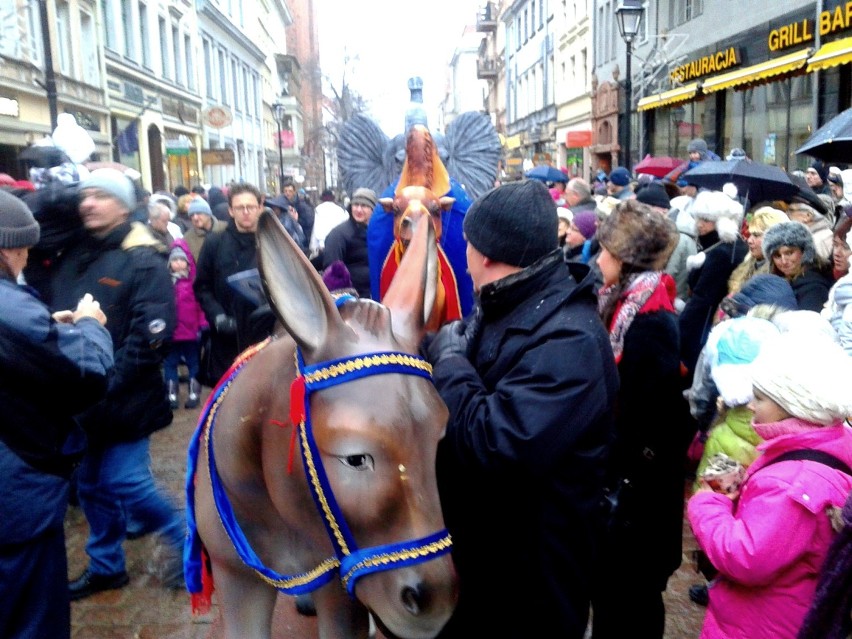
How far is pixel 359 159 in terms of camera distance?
5.07 metres

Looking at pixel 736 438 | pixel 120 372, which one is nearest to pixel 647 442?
pixel 736 438

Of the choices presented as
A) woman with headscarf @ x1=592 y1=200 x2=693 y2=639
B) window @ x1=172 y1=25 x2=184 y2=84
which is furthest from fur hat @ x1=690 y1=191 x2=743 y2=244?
window @ x1=172 y1=25 x2=184 y2=84

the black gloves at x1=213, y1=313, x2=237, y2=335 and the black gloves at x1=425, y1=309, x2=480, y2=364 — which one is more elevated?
the black gloves at x1=425, y1=309, x2=480, y2=364

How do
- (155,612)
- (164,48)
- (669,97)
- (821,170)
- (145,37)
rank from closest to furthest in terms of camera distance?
1. (155,612)
2. (821,170)
3. (669,97)
4. (145,37)
5. (164,48)

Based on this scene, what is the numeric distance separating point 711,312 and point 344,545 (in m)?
4.38

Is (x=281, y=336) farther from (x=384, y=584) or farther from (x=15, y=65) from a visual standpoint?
(x=15, y=65)

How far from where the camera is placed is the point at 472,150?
5.09m

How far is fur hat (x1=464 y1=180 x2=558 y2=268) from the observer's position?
217cm

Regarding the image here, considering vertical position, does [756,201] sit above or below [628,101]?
below

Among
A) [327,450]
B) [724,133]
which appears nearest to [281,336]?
[327,450]

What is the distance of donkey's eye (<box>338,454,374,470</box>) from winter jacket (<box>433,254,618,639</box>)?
1.25ft

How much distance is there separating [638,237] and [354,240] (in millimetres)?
3584

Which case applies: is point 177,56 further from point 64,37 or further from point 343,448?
A: point 343,448

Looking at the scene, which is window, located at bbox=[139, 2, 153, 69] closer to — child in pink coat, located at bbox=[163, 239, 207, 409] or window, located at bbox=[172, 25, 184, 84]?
window, located at bbox=[172, 25, 184, 84]
